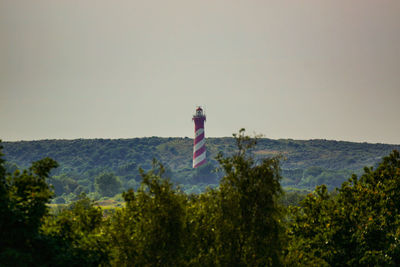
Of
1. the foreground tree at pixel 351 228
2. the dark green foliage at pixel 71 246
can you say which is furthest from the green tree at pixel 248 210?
the foreground tree at pixel 351 228

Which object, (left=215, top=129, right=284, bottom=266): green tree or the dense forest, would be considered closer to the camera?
the dense forest

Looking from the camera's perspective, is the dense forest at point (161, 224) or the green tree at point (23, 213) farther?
the dense forest at point (161, 224)

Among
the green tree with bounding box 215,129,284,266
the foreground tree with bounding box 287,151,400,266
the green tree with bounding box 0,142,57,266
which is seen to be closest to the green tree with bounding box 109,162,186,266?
the green tree with bounding box 215,129,284,266

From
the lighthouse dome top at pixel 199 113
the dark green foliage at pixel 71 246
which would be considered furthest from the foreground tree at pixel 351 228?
the lighthouse dome top at pixel 199 113

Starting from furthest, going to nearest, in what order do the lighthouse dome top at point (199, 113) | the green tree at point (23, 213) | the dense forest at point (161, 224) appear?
the lighthouse dome top at point (199, 113)
the dense forest at point (161, 224)
the green tree at point (23, 213)

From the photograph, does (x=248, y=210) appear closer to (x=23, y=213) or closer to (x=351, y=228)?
(x=23, y=213)

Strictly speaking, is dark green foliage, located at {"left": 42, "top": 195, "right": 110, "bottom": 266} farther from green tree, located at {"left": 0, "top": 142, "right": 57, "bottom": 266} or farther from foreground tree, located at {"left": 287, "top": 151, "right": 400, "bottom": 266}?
foreground tree, located at {"left": 287, "top": 151, "right": 400, "bottom": 266}

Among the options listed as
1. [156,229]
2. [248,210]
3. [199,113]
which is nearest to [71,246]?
[156,229]

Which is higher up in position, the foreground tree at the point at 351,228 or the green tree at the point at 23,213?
the green tree at the point at 23,213

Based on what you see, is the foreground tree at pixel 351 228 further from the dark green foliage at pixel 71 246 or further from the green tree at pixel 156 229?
the dark green foliage at pixel 71 246

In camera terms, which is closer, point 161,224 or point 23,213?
point 23,213

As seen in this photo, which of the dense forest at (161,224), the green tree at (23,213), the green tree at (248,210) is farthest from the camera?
the green tree at (248,210)

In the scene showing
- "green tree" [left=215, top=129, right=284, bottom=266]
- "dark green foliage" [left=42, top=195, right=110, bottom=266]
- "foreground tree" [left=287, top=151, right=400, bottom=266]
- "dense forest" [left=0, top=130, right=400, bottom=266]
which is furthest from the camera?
"foreground tree" [left=287, top=151, right=400, bottom=266]

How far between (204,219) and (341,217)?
35.5ft
